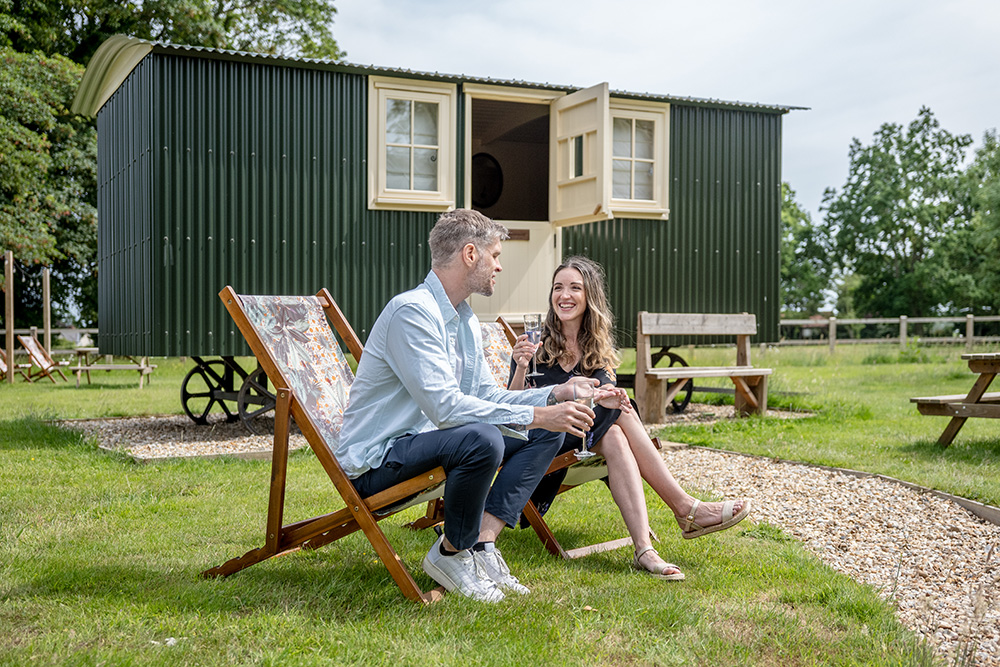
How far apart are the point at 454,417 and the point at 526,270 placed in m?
6.58

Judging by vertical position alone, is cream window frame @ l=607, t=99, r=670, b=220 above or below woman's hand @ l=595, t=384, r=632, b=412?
above

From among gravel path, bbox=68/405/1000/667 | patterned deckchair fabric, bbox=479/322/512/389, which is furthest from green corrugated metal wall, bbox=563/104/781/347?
patterned deckchair fabric, bbox=479/322/512/389

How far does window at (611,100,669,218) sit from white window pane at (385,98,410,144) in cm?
214

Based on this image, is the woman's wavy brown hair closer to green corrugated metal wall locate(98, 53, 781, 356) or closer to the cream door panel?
green corrugated metal wall locate(98, 53, 781, 356)

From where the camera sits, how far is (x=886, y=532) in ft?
14.4

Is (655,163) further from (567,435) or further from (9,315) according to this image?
(9,315)

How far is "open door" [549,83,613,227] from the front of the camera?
8711mm

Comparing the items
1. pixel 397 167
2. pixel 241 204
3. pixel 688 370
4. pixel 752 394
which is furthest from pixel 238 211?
pixel 752 394

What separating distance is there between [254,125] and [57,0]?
14.8 meters

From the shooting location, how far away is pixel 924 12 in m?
30.0

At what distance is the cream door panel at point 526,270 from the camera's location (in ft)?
30.8

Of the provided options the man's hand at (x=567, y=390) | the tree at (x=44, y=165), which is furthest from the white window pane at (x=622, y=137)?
the tree at (x=44, y=165)

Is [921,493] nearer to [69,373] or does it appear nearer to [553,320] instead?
[553,320]

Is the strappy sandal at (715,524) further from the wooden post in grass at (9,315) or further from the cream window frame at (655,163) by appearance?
the wooden post in grass at (9,315)
